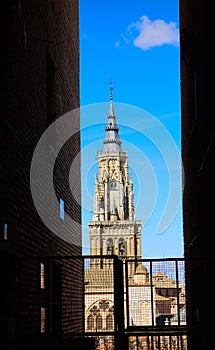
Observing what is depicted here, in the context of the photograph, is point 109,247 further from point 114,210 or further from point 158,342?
point 158,342

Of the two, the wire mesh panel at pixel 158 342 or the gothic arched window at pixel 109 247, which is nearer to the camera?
the wire mesh panel at pixel 158 342

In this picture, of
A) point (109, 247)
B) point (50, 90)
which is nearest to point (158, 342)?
point (50, 90)

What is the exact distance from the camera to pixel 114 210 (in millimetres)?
126750

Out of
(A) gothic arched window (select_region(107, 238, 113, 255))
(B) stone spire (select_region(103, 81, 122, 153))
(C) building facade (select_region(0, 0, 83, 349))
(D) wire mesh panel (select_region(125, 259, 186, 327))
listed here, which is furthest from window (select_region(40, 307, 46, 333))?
(B) stone spire (select_region(103, 81, 122, 153))

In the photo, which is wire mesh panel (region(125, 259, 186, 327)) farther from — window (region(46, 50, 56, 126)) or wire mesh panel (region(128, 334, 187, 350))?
window (region(46, 50, 56, 126))

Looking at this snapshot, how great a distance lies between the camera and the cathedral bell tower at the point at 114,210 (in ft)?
406

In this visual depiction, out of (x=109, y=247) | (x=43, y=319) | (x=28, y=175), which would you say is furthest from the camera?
(x=109, y=247)

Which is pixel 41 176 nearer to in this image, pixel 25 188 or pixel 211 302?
pixel 25 188

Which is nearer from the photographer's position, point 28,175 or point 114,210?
point 28,175

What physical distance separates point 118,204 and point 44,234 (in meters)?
117

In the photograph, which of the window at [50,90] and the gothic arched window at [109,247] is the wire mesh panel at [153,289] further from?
the gothic arched window at [109,247]

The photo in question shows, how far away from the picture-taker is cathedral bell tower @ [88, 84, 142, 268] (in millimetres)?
123875

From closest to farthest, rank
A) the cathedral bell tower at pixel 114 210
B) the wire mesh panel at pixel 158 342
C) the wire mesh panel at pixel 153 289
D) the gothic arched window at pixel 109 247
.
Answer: the wire mesh panel at pixel 158 342 < the wire mesh panel at pixel 153 289 < the gothic arched window at pixel 109 247 < the cathedral bell tower at pixel 114 210

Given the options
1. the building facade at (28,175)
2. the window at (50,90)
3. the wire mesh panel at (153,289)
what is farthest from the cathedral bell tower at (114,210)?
the window at (50,90)
